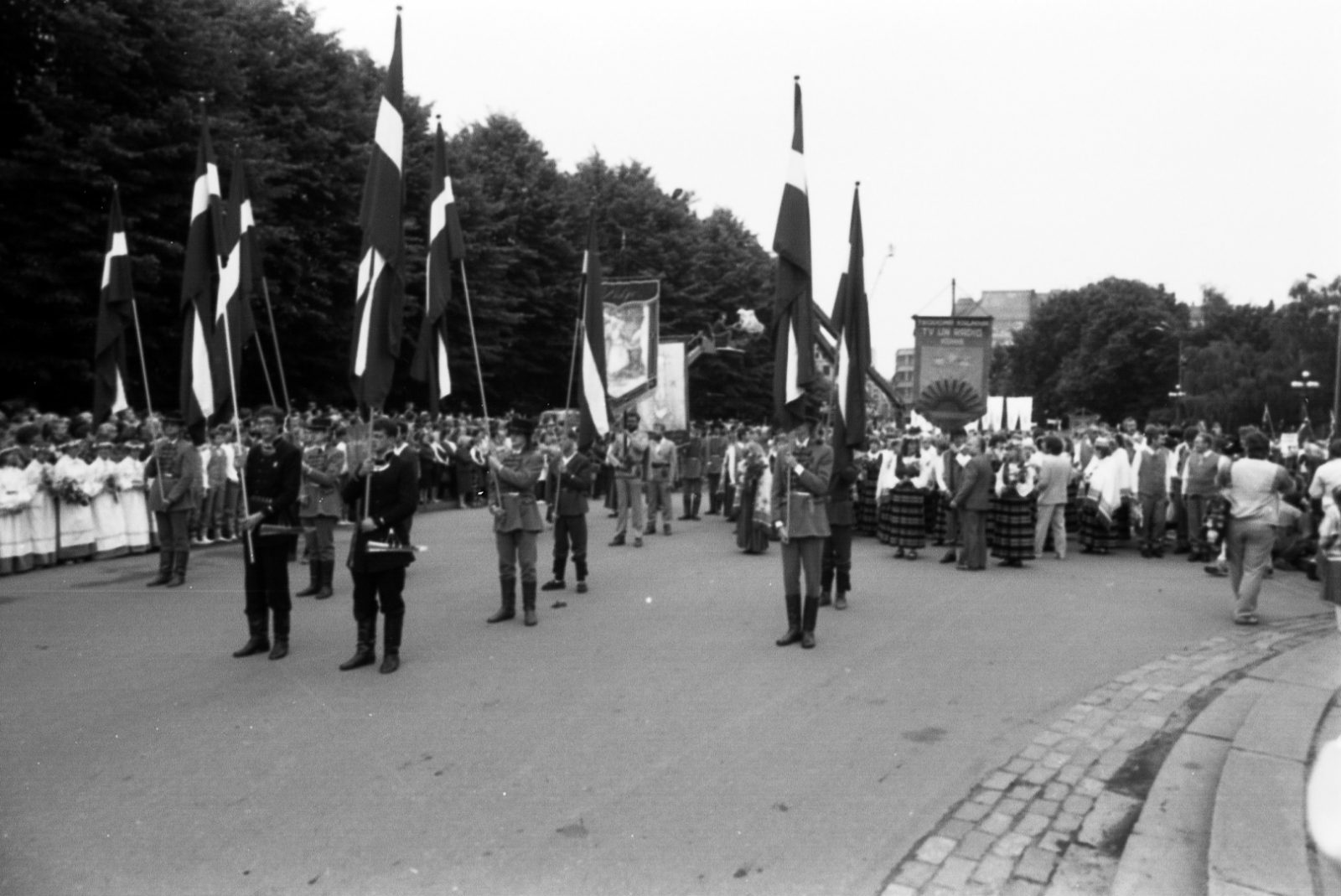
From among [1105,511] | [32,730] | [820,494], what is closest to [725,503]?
[1105,511]

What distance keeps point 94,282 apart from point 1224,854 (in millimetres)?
25048

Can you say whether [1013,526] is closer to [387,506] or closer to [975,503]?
[975,503]

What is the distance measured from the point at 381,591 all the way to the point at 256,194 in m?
21.1

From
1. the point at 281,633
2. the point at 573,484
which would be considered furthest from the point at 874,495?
the point at 281,633

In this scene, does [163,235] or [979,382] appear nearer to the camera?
[979,382]

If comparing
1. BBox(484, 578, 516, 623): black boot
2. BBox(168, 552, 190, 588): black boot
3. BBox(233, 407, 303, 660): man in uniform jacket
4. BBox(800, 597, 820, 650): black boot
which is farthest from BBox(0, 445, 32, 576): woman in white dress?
BBox(800, 597, 820, 650): black boot

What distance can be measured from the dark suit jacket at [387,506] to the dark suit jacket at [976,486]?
8.00m

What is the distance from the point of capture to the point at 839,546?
1169 cm

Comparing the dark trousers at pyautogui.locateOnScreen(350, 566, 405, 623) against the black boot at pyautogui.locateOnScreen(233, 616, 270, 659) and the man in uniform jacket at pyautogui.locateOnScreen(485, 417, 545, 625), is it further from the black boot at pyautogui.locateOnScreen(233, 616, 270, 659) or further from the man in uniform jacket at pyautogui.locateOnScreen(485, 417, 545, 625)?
the man in uniform jacket at pyautogui.locateOnScreen(485, 417, 545, 625)

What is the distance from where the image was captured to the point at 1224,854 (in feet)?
14.6

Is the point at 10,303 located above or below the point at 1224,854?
above

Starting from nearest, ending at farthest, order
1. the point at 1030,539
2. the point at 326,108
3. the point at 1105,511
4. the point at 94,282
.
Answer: the point at 1030,539, the point at 1105,511, the point at 94,282, the point at 326,108

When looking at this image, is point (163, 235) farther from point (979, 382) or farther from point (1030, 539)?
point (1030, 539)


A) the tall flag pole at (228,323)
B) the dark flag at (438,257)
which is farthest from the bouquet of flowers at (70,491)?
the dark flag at (438,257)
